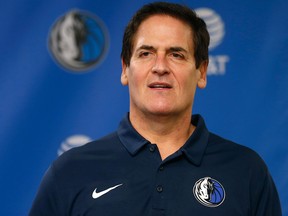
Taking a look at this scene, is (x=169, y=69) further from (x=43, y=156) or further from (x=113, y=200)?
(x=43, y=156)

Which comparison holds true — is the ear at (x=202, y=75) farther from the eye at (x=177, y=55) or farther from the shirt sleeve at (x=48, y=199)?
the shirt sleeve at (x=48, y=199)

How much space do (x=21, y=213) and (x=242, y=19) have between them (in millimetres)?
983

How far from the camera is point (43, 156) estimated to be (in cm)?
214

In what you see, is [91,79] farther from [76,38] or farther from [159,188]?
[159,188]

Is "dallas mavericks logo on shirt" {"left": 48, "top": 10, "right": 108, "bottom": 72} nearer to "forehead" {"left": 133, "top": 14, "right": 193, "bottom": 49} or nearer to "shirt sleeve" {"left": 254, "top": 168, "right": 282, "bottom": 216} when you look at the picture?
"forehead" {"left": 133, "top": 14, "right": 193, "bottom": 49}

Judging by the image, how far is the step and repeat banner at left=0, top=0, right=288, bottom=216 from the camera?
83.4 inches

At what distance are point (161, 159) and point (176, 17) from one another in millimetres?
377

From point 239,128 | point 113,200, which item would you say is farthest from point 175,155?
point 239,128

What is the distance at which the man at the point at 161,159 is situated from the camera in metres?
1.51

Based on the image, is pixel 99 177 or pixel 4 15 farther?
pixel 4 15

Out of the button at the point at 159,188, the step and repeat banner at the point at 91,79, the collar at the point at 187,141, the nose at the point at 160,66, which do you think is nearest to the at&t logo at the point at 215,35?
the step and repeat banner at the point at 91,79

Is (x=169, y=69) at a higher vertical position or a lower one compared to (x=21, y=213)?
higher

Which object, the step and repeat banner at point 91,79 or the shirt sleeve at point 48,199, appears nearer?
the shirt sleeve at point 48,199

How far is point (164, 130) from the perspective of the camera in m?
1.63
